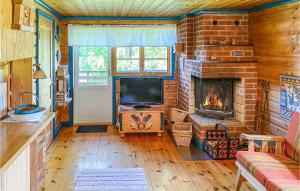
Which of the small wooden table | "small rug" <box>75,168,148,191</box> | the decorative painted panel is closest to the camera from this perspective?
"small rug" <box>75,168,148,191</box>

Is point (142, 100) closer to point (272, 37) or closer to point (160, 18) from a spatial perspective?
point (160, 18)

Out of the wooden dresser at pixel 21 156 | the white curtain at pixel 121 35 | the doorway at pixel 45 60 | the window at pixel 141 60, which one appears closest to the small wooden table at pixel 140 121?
the window at pixel 141 60

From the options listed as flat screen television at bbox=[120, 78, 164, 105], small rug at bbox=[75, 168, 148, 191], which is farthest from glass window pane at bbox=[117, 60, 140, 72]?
small rug at bbox=[75, 168, 148, 191]

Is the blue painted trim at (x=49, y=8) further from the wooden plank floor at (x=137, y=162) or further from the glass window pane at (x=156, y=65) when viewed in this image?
the wooden plank floor at (x=137, y=162)

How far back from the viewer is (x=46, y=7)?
529cm

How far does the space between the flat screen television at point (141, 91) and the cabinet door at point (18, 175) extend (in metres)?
3.64

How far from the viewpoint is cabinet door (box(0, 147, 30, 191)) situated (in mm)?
2525

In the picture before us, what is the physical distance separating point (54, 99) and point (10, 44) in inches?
121

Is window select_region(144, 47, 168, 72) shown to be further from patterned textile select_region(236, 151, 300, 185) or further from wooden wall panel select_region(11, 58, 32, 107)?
patterned textile select_region(236, 151, 300, 185)

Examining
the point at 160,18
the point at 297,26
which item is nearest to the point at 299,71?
the point at 297,26

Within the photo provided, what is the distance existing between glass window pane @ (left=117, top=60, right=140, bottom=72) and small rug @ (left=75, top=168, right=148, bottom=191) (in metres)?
2.97

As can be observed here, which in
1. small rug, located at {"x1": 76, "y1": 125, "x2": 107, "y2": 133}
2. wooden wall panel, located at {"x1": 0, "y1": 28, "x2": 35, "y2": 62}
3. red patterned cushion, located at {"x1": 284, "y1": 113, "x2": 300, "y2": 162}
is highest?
wooden wall panel, located at {"x1": 0, "y1": 28, "x2": 35, "y2": 62}

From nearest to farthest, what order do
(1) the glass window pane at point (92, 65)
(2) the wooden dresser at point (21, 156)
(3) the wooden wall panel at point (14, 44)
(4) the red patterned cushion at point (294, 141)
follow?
(2) the wooden dresser at point (21, 156) → (3) the wooden wall panel at point (14, 44) → (4) the red patterned cushion at point (294, 141) → (1) the glass window pane at point (92, 65)

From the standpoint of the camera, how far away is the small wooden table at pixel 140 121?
20.4 ft
